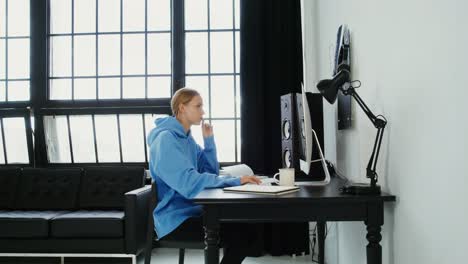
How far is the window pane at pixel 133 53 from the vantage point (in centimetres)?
441

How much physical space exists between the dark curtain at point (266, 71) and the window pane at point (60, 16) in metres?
1.86

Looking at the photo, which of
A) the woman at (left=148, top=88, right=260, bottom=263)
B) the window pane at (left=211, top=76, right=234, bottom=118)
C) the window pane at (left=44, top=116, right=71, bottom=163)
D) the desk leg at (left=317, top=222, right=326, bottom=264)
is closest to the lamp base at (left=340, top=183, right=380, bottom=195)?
the woman at (left=148, top=88, right=260, bottom=263)

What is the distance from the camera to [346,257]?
9.12 feet

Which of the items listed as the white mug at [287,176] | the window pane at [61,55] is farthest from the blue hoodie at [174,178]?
the window pane at [61,55]

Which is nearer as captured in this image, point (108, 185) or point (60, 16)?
point (108, 185)

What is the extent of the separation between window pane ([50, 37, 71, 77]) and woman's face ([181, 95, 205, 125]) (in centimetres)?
257

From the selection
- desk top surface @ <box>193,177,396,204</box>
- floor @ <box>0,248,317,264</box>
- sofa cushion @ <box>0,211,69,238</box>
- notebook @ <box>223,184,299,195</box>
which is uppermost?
notebook @ <box>223,184,299,195</box>

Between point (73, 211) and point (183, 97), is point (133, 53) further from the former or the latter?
point (183, 97)

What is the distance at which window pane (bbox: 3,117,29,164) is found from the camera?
171 inches

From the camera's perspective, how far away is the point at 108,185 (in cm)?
389

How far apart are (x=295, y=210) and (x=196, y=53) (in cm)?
294

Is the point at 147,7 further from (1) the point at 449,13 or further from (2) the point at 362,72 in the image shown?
(1) the point at 449,13

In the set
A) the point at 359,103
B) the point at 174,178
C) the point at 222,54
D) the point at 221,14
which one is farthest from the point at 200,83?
the point at 359,103

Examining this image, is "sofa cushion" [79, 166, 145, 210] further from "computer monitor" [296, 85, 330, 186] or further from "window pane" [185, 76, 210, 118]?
"computer monitor" [296, 85, 330, 186]
